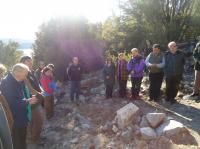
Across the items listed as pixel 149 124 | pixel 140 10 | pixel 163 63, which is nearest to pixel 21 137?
pixel 149 124

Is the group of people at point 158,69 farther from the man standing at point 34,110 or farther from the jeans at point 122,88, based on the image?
the man standing at point 34,110

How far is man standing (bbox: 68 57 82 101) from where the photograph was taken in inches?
511

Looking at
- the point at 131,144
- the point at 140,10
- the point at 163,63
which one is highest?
the point at 140,10

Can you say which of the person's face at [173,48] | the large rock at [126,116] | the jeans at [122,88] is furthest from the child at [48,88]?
the person's face at [173,48]

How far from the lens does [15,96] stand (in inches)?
255

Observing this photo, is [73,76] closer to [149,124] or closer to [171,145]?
[149,124]

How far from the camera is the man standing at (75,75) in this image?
511 inches

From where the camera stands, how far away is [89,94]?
47.2ft

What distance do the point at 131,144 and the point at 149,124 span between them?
844 millimetres

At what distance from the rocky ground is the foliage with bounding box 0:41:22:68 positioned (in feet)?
102

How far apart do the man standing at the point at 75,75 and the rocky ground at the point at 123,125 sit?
0.42 metres

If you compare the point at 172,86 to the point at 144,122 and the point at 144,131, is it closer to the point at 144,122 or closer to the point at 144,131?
the point at 144,122

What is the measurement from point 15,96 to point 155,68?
577 centimetres

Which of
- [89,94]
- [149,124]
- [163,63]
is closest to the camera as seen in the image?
[149,124]
